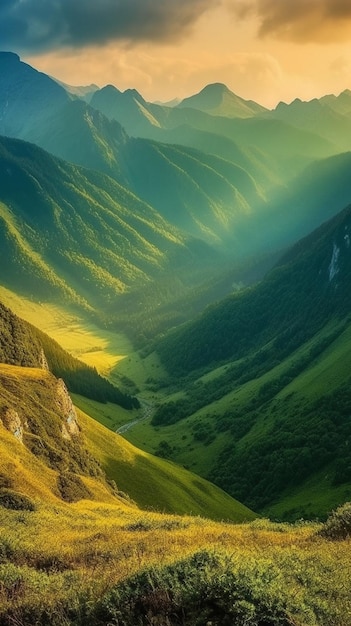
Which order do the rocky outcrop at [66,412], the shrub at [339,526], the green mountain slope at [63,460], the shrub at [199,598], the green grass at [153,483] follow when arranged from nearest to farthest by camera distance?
the shrub at [199,598], the shrub at [339,526], the green mountain slope at [63,460], the green grass at [153,483], the rocky outcrop at [66,412]

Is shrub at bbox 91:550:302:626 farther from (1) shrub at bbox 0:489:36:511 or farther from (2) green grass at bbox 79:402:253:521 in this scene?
(2) green grass at bbox 79:402:253:521

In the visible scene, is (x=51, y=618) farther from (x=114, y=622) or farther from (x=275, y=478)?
(x=275, y=478)

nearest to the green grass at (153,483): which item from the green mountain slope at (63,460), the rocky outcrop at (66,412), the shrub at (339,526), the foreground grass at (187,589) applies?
the green mountain slope at (63,460)

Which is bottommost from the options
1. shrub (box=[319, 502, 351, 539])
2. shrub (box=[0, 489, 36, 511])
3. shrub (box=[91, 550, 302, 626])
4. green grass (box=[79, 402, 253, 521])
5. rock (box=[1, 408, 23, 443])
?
green grass (box=[79, 402, 253, 521])

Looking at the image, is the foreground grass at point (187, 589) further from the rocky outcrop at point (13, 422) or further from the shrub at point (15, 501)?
the rocky outcrop at point (13, 422)

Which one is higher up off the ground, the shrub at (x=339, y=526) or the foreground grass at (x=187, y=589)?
the foreground grass at (x=187, y=589)

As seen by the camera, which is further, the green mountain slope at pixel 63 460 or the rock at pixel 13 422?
the rock at pixel 13 422

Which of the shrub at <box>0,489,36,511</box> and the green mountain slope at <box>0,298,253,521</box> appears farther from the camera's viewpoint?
the green mountain slope at <box>0,298,253,521</box>

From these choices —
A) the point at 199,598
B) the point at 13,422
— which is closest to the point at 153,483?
the point at 13,422

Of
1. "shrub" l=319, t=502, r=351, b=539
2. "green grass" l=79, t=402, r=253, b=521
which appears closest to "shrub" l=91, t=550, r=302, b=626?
"shrub" l=319, t=502, r=351, b=539

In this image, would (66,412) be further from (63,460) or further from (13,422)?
(13,422)
